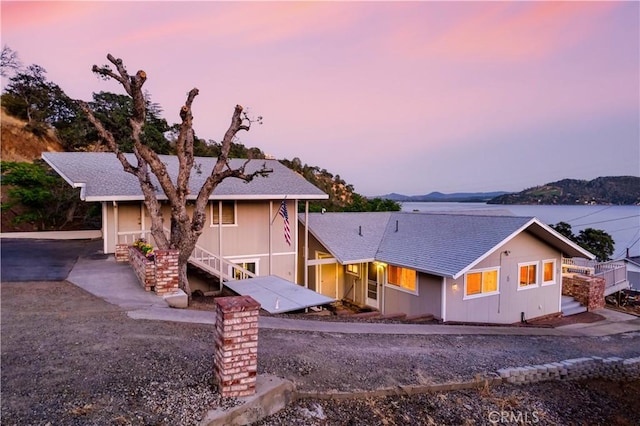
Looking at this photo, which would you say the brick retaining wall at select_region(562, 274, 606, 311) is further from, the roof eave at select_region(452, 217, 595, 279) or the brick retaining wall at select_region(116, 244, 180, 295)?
the brick retaining wall at select_region(116, 244, 180, 295)

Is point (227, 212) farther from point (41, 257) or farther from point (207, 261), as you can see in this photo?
point (41, 257)

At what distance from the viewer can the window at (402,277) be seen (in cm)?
1518

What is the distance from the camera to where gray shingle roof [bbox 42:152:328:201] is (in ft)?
43.5

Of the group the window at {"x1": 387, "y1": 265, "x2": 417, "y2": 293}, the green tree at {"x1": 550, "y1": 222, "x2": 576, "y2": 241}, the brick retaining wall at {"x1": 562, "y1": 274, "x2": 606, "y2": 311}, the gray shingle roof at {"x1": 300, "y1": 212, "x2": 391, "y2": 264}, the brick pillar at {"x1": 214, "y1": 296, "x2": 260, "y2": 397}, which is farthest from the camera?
the green tree at {"x1": 550, "y1": 222, "x2": 576, "y2": 241}

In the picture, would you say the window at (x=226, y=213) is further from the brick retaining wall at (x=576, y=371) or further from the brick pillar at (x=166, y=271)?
the brick retaining wall at (x=576, y=371)

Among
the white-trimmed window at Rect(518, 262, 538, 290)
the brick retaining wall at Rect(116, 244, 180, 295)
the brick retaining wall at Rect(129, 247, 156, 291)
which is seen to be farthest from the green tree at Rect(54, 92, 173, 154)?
the white-trimmed window at Rect(518, 262, 538, 290)

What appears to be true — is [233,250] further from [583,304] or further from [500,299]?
[583,304]

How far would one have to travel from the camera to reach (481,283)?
48.3 ft

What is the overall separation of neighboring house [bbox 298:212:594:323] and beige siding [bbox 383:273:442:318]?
4 cm

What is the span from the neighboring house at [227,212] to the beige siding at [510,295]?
22.7 feet

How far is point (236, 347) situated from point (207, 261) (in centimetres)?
1106

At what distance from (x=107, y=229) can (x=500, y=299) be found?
1526 cm

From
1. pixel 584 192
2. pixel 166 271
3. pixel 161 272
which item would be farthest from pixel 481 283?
pixel 584 192
